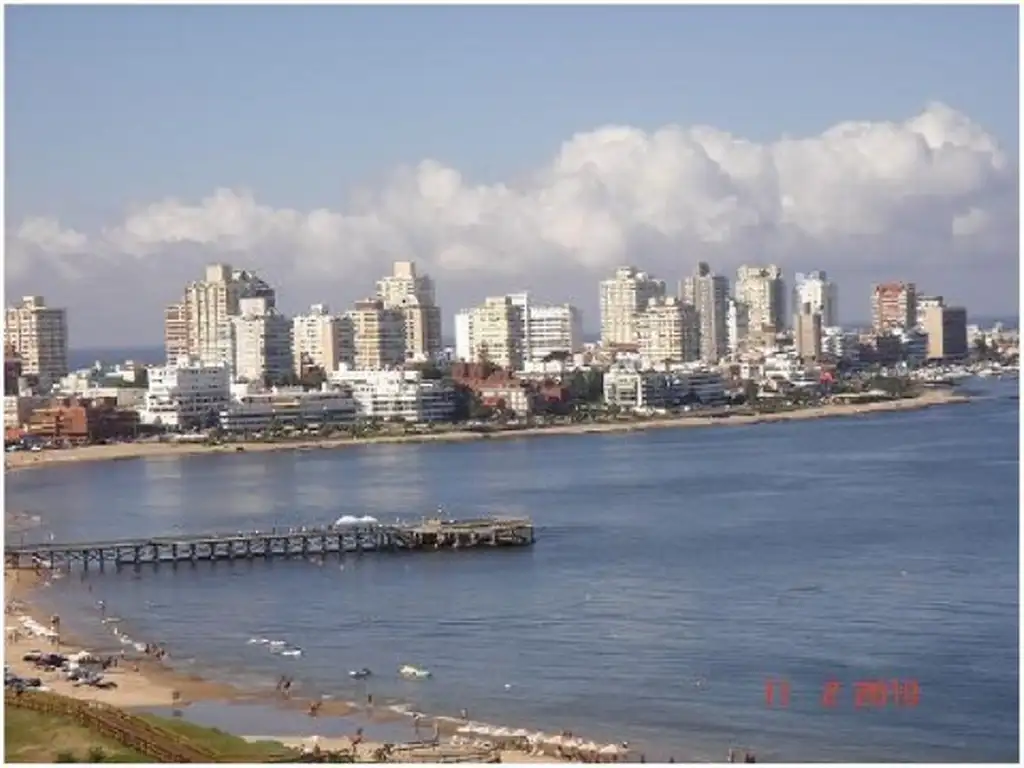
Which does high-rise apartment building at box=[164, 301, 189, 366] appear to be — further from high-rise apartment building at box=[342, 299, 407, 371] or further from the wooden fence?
the wooden fence

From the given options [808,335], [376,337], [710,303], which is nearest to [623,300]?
[710,303]

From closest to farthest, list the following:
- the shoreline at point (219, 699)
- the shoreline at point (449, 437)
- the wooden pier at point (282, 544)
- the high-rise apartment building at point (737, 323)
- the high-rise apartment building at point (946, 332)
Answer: the shoreline at point (219, 699), the wooden pier at point (282, 544), the shoreline at point (449, 437), the high-rise apartment building at point (946, 332), the high-rise apartment building at point (737, 323)

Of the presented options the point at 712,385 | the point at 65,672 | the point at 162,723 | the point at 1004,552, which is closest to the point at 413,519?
the point at 1004,552

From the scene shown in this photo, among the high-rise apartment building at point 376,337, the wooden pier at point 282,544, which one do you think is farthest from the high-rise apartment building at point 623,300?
the wooden pier at point 282,544

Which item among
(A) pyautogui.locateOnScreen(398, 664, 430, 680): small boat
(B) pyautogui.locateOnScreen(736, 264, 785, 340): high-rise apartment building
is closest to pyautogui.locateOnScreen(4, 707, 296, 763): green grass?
(A) pyautogui.locateOnScreen(398, 664, 430, 680): small boat

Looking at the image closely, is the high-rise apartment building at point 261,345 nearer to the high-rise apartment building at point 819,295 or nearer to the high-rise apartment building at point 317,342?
the high-rise apartment building at point 317,342

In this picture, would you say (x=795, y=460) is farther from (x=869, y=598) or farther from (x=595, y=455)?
(x=869, y=598)
